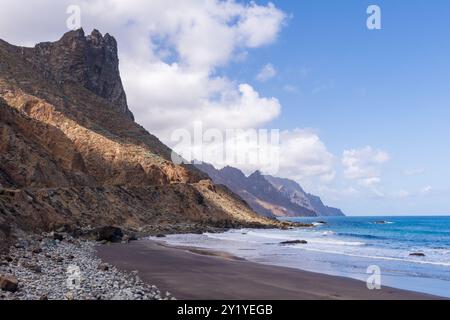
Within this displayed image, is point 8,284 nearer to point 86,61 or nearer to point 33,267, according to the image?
point 33,267

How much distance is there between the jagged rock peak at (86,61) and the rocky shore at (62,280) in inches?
4251

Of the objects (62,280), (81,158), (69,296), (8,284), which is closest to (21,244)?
(62,280)

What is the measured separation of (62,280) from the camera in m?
14.6

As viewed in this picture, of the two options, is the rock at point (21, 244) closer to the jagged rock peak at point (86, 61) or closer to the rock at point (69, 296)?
the rock at point (69, 296)

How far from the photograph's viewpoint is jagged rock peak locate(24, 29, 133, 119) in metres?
126

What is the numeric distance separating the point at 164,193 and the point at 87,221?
33.5 meters

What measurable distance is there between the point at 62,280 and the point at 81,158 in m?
56.9

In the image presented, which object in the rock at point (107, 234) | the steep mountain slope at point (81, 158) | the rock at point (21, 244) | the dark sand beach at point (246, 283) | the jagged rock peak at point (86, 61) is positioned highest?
the jagged rock peak at point (86, 61)

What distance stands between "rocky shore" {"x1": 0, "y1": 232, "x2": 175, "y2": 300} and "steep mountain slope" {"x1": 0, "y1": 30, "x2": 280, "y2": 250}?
13.9 ft

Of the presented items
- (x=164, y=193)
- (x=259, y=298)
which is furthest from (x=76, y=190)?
(x=259, y=298)

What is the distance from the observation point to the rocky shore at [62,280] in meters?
12.0

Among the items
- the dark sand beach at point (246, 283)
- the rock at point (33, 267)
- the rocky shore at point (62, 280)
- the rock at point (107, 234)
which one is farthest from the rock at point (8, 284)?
the rock at point (107, 234)

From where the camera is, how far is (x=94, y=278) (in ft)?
51.4
